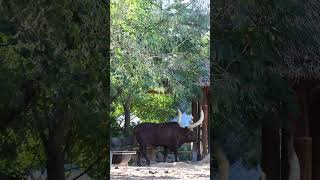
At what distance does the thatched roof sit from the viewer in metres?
6.14

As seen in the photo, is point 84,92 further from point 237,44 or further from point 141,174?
point 237,44

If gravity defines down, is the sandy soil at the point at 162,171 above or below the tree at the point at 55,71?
below

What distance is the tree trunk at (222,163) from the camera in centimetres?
623

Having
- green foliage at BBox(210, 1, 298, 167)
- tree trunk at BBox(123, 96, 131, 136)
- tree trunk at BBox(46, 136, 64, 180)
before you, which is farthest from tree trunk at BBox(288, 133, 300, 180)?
tree trunk at BBox(46, 136, 64, 180)

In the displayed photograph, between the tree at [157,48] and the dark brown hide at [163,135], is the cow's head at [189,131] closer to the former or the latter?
the dark brown hide at [163,135]

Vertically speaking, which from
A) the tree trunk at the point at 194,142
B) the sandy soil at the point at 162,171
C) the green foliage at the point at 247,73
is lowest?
the sandy soil at the point at 162,171

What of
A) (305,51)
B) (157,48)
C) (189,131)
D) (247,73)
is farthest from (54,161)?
(305,51)

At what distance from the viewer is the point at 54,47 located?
6035mm

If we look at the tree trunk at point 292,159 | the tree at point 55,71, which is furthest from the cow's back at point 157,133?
the tree trunk at point 292,159

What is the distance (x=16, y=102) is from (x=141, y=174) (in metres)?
1.17

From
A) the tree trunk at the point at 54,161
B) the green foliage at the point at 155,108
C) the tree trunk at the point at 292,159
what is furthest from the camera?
the tree trunk at the point at 292,159

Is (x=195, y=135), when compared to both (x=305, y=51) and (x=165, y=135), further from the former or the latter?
(x=305, y=51)

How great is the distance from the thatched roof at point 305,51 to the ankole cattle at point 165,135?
824 mm

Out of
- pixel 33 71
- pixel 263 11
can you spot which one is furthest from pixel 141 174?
pixel 263 11
